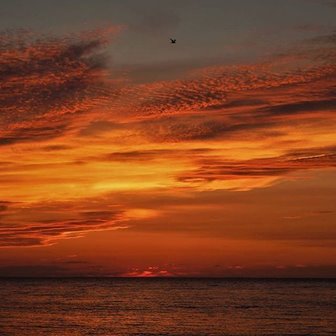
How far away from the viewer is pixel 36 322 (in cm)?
7806

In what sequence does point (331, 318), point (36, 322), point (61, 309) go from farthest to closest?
point (61, 309) → point (331, 318) → point (36, 322)

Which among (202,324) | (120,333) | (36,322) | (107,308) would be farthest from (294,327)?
(107,308)

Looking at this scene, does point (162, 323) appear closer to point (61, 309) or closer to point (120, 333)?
point (120, 333)

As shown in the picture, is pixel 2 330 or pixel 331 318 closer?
pixel 2 330

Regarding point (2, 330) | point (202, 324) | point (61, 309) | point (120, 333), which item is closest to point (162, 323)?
point (202, 324)

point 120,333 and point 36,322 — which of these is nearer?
A: point 120,333

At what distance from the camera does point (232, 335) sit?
65.6m

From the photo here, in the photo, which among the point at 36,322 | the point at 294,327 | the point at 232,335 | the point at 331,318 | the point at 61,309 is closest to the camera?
the point at 232,335

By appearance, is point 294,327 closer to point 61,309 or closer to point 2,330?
point 2,330

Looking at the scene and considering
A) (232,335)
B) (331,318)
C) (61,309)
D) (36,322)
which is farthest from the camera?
(61,309)

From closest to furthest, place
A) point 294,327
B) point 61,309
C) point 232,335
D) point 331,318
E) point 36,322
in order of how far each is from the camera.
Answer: point 232,335
point 294,327
point 36,322
point 331,318
point 61,309

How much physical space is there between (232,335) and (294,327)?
10.4 metres

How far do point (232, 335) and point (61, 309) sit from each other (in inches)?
1632

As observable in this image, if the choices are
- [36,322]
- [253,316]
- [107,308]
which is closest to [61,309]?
[107,308]
